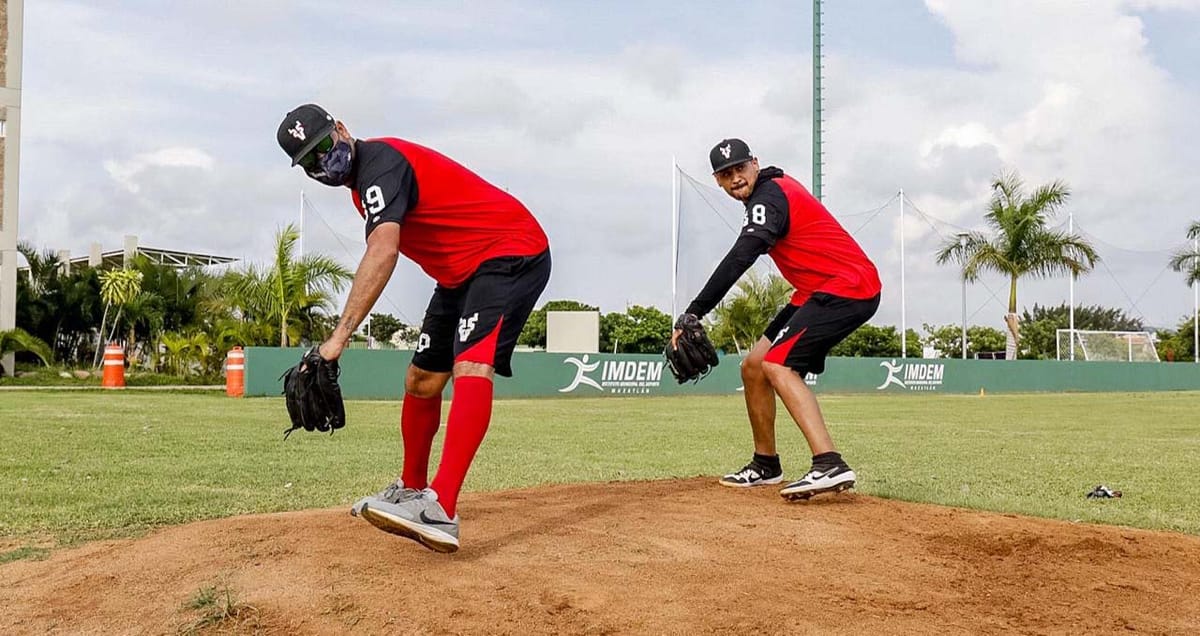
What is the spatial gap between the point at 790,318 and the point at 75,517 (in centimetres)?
420

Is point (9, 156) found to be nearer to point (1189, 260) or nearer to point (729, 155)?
point (729, 155)

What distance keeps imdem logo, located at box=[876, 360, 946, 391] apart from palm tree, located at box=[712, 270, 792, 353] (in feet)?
27.0

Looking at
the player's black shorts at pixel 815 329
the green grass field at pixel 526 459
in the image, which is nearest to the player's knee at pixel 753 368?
the player's black shorts at pixel 815 329

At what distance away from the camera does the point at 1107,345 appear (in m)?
45.2

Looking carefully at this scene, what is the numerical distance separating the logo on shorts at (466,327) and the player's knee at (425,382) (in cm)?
58

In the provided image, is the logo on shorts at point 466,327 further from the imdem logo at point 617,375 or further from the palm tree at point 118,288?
the palm tree at point 118,288

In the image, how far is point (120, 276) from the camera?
1384 inches

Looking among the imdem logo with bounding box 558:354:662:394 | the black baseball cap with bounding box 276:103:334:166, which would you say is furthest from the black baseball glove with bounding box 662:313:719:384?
the imdem logo with bounding box 558:354:662:394

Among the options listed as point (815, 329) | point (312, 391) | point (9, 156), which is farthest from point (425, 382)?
point (9, 156)

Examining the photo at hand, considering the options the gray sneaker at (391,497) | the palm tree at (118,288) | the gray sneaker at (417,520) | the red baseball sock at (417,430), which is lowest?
the gray sneaker at (417,520)

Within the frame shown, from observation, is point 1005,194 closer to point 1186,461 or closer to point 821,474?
point 1186,461

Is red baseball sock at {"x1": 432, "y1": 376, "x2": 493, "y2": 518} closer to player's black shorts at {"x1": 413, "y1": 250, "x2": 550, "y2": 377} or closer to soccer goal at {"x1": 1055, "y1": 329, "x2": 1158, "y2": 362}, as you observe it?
player's black shorts at {"x1": 413, "y1": 250, "x2": 550, "y2": 377}

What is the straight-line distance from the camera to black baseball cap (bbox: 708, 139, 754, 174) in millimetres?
5707

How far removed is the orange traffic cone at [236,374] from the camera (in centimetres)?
2145
